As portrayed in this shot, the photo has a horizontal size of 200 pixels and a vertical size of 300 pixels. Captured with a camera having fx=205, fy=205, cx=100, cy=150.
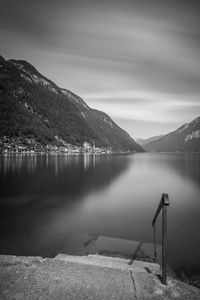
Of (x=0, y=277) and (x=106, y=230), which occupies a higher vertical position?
(x=0, y=277)

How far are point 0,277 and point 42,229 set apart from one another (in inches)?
421

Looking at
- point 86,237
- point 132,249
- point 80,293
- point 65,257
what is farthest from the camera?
point 86,237

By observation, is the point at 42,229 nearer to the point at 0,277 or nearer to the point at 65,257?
the point at 65,257

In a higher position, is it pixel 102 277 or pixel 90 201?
pixel 102 277

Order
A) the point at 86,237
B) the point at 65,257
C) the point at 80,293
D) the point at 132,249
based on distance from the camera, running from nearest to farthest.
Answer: the point at 80,293 < the point at 65,257 < the point at 132,249 < the point at 86,237

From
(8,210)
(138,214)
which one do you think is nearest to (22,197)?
(8,210)

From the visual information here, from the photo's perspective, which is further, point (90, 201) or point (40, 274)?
point (90, 201)

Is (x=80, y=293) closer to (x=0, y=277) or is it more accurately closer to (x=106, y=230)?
(x=0, y=277)

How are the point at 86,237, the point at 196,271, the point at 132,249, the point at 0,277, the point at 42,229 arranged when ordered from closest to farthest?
the point at 0,277 < the point at 196,271 < the point at 132,249 < the point at 86,237 < the point at 42,229

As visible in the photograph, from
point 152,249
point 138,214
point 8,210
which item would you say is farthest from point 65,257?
point 8,210

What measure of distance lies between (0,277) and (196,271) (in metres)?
8.90

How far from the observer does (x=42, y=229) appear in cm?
1583

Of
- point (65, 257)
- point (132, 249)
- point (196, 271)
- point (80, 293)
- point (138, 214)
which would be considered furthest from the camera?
point (138, 214)

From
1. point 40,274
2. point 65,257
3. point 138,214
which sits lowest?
point 138,214
